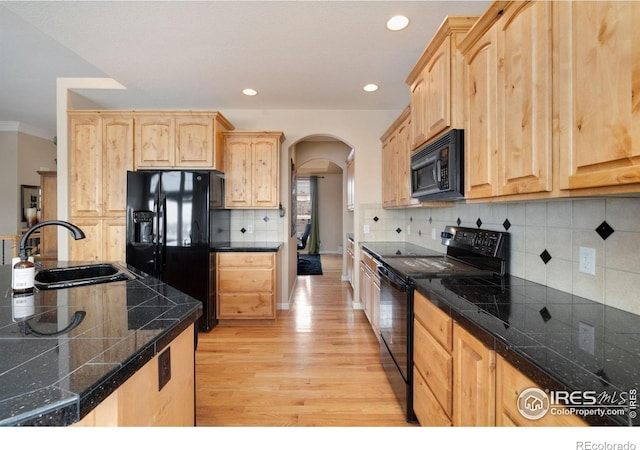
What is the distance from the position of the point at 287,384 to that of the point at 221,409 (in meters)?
0.48

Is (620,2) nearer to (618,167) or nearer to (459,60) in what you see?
(618,167)

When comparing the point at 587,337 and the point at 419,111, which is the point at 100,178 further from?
the point at 587,337

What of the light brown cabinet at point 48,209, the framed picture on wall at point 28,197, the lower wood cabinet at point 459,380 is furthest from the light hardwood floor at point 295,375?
the framed picture on wall at point 28,197

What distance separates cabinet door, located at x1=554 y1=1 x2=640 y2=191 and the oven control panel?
866 mm

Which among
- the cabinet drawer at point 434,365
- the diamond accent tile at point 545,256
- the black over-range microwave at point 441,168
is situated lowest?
the cabinet drawer at point 434,365

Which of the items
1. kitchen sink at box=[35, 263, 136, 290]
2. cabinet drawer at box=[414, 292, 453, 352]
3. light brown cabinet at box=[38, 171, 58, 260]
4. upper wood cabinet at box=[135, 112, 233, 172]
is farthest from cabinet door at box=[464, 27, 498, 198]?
light brown cabinet at box=[38, 171, 58, 260]

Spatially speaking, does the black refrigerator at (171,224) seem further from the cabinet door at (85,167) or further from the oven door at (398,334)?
the oven door at (398,334)

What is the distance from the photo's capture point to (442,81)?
182 centimetres

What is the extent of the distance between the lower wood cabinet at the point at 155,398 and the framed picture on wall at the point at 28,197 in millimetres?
6293

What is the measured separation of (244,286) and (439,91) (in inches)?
105

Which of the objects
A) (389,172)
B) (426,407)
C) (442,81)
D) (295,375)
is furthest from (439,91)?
(295,375)

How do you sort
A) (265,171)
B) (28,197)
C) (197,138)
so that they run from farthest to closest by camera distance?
1. (28,197)
2. (265,171)
3. (197,138)

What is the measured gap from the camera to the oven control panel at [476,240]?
182cm

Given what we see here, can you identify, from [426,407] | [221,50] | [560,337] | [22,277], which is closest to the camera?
[560,337]
